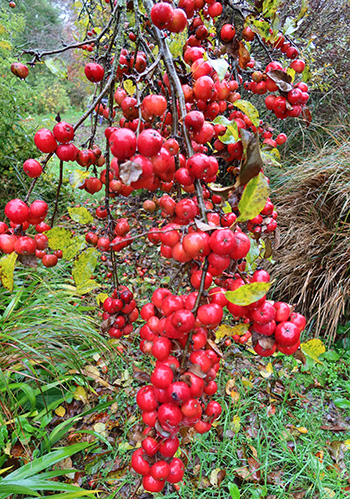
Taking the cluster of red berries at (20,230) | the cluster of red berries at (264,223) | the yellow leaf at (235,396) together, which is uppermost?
the cluster of red berries at (264,223)

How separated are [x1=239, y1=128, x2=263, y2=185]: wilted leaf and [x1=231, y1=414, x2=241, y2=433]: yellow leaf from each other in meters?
1.68

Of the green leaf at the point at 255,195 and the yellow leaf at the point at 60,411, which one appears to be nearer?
the green leaf at the point at 255,195

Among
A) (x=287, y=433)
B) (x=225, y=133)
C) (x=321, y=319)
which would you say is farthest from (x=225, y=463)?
(x=225, y=133)

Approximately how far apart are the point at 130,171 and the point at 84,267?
35cm

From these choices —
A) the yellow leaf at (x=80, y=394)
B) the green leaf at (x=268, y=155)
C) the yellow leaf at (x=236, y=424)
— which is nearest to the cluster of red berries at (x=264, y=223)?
the green leaf at (x=268, y=155)

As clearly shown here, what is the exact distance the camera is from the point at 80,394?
1.75 m

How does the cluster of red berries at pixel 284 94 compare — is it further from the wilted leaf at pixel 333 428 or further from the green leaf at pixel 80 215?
the wilted leaf at pixel 333 428

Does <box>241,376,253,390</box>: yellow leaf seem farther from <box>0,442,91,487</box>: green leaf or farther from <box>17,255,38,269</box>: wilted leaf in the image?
<box>17,255,38,269</box>: wilted leaf

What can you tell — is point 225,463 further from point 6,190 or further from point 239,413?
point 6,190

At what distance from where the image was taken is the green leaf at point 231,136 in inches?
24.8

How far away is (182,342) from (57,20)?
514 inches

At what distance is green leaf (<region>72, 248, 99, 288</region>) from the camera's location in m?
0.69

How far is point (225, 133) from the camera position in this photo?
0.68m

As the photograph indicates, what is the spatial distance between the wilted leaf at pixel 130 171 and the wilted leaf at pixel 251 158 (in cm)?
14
